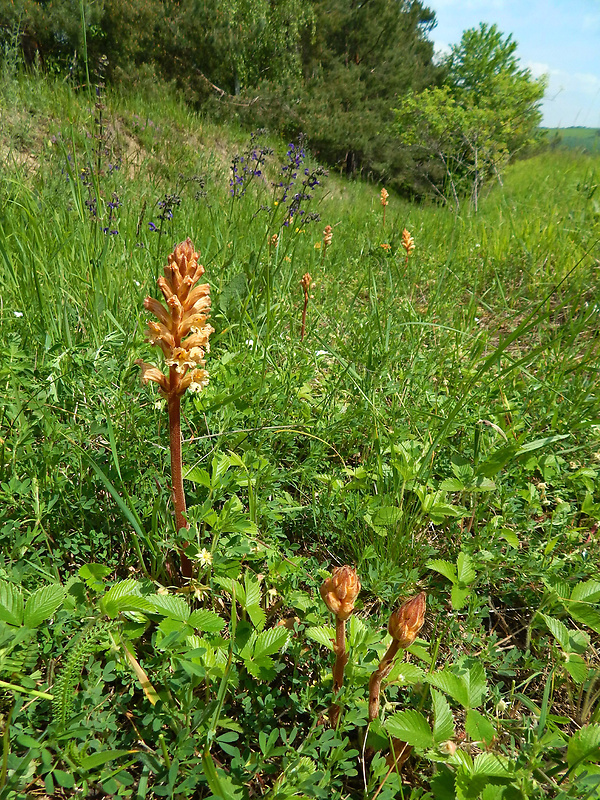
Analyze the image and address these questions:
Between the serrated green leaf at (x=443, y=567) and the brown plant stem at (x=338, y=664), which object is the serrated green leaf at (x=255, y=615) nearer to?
the brown plant stem at (x=338, y=664)

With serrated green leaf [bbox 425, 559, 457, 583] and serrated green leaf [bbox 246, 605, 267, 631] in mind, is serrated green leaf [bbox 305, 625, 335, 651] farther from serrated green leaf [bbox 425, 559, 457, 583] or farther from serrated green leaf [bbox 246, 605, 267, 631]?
serrated green leaf [bbox 425, 559, 457, 583]

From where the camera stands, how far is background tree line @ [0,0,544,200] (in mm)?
12328

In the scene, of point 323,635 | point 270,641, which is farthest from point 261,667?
point 323,635

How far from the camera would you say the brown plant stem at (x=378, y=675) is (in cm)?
94

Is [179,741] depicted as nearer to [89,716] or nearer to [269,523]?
[89,716]

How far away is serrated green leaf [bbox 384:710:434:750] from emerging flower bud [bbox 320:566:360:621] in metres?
0.27

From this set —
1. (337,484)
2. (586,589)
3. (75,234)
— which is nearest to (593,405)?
(586,589)

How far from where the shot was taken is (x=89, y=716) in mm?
982

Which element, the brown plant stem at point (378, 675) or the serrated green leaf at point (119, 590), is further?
the serrated green leaf at point (119, 590)

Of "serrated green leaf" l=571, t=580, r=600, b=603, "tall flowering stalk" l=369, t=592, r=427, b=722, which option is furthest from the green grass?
"tall flowering stalk" l=369, t=592, r=427, b=722

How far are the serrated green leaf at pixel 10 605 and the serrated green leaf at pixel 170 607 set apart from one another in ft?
0.90

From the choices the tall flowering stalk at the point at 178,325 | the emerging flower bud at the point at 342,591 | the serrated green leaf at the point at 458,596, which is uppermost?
the tall flowering stalk at the point at 178,325

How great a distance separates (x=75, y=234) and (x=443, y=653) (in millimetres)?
2568

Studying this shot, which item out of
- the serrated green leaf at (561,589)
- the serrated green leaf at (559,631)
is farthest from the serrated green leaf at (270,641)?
the serrated green leaf at (561,589)
